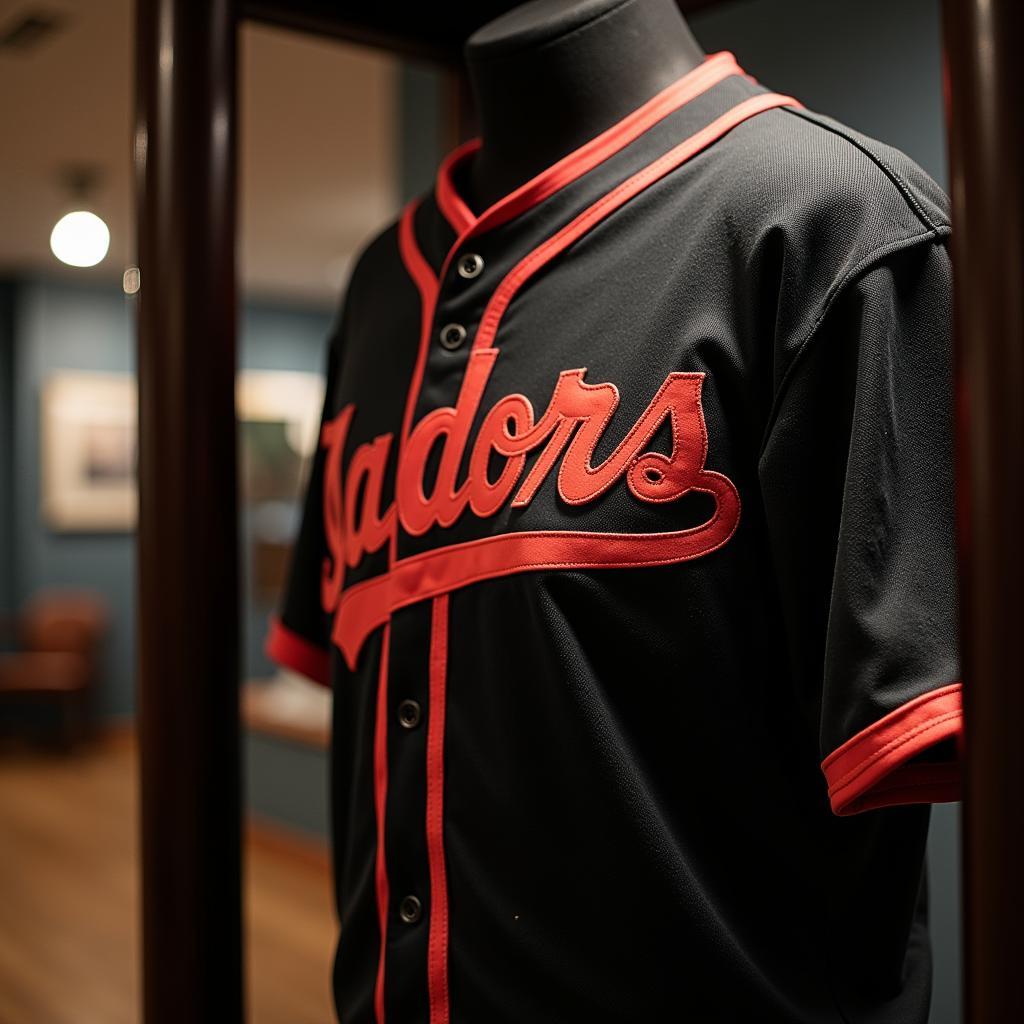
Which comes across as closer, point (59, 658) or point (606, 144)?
point (606, 144)

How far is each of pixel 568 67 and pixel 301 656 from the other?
532 mm

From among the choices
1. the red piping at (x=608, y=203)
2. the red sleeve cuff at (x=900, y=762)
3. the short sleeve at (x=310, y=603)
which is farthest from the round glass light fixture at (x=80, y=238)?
the red sleeve cuff at (x=900, y=762)

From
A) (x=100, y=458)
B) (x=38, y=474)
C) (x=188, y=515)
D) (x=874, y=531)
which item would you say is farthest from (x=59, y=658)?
(x=874, y=531)

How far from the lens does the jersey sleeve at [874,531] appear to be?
0.58 metres

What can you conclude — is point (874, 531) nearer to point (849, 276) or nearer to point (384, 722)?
point (849, 276)

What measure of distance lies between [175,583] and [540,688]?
330 millimetres

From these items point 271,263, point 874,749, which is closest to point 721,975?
point 874,749

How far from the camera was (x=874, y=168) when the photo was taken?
0.67 metres

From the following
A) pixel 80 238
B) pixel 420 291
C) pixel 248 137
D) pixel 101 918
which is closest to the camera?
pixel 420 291

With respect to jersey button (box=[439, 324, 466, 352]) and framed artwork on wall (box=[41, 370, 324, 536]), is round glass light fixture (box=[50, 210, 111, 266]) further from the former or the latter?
jersey button (box=[439, 324, 466, 352])

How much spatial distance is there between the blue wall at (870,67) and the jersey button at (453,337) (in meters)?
0.41

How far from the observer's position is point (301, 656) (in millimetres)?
1048

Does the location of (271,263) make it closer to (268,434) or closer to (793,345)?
(268,434)

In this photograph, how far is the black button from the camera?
784 millimetres
